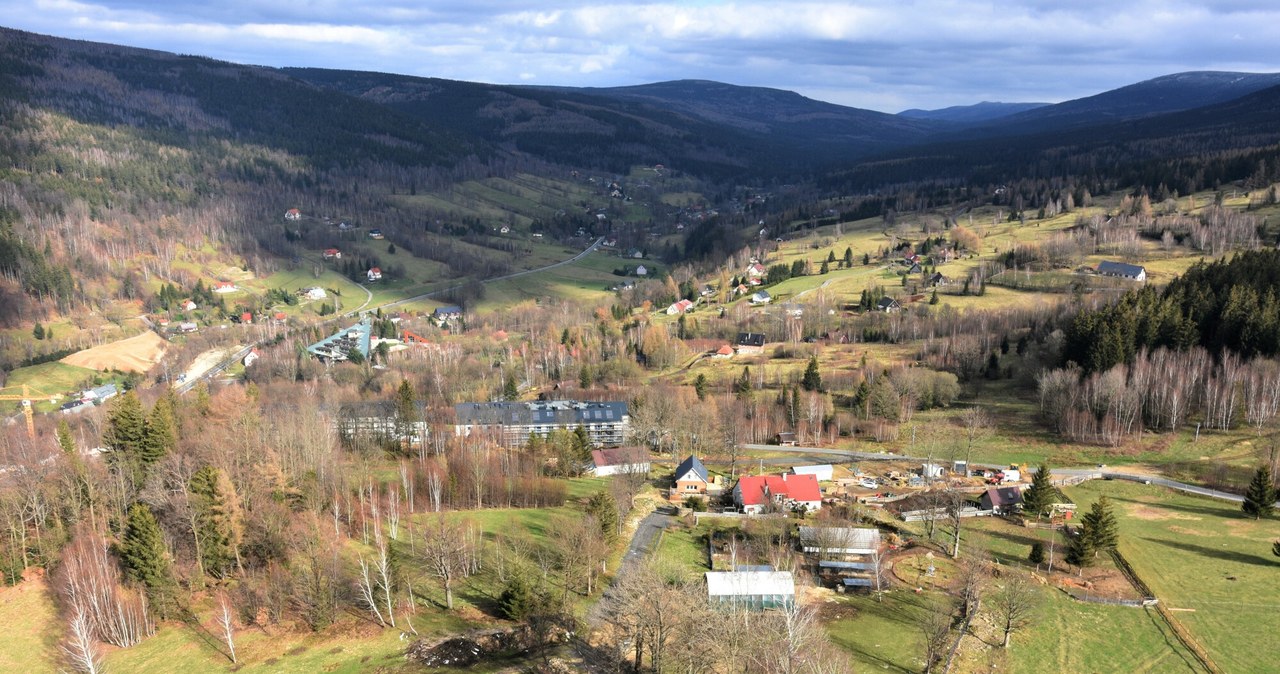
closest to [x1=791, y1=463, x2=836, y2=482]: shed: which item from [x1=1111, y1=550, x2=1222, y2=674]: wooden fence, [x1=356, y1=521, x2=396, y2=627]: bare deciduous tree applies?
[x1=1111, y1=550, x2=1222, y2=674]: wooden fence

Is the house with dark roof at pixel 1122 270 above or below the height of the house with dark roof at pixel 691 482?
above

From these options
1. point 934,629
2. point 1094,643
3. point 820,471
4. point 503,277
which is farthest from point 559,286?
point 1094,643

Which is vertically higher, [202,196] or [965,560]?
[202,196]

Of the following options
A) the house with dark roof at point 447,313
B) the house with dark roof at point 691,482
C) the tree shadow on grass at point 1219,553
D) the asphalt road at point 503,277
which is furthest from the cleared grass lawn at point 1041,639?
the asphalt road at point 503,277

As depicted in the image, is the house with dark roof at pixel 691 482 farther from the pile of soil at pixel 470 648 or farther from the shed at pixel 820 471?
the pile of soil at pixel 470 648

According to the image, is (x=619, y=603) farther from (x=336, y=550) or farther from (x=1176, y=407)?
(x=1176, y=407)

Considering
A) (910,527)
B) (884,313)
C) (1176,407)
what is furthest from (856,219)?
(910,527)

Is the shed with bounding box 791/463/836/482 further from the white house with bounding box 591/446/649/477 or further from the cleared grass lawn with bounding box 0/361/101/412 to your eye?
the cleared grass lawn with bounding box 0/361/101/412
